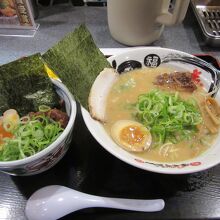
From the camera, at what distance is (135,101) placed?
1.12 metres

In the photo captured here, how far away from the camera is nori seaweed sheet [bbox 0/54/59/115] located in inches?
37.3

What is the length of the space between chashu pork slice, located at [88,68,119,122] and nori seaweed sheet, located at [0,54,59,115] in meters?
0.14

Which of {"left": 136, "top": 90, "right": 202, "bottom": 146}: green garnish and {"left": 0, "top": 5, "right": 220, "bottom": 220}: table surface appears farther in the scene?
{"left": 136, "top": 90, "right": 202, "bottom": 146}: green garnish

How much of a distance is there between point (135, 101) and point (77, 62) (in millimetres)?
293

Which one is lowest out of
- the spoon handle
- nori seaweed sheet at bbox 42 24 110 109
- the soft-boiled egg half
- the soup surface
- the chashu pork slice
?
the spoon handle

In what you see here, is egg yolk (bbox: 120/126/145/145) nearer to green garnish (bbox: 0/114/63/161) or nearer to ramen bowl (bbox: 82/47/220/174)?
ramen bowl (bbox: 82/47/220/174)

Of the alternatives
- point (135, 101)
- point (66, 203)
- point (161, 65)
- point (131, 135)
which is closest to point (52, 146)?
point (66, 203)

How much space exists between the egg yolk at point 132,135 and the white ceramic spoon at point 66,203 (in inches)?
7.8

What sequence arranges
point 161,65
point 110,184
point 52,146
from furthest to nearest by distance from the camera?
point 161,65
point 110,184
point 52,146

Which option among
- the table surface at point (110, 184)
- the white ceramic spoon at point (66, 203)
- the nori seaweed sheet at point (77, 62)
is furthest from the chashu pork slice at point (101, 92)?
the white ceramic spoon at point (66, 203)

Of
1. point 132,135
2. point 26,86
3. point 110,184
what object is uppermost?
point 26,86

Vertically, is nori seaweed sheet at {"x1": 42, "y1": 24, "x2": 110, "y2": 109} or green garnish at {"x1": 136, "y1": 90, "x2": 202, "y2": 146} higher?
nori seaweed sheet at {"x1": 42, "y1": 24, "x2": 110, "y2": 109}

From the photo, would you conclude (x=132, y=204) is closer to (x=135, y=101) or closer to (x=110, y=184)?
(x=110, y=184)

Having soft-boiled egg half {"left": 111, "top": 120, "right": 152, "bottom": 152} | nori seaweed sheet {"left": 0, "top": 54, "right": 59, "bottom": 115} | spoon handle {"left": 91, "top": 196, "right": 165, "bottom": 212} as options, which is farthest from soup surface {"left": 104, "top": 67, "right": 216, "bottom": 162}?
nori seaweed sheet {"left": 0, "top": 54, "right": 59, "bottom": 115}
